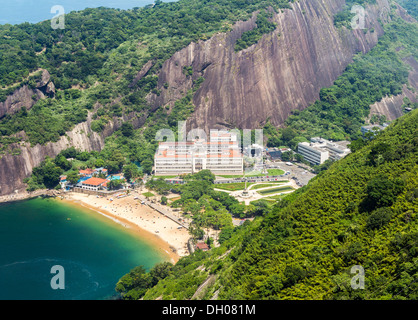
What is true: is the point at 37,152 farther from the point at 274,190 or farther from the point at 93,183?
the point at 274,190

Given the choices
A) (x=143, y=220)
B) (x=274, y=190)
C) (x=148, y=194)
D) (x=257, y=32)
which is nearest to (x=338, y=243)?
(x=143, y=220)

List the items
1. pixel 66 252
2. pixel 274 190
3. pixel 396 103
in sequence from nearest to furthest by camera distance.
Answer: pixel 66 252 < pixel 274 190 < pixel 396 103

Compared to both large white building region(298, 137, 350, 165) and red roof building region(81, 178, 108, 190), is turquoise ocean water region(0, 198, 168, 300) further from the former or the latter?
large white building region(298, 137, 350, 165)

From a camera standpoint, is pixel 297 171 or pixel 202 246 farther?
pixel 297 171

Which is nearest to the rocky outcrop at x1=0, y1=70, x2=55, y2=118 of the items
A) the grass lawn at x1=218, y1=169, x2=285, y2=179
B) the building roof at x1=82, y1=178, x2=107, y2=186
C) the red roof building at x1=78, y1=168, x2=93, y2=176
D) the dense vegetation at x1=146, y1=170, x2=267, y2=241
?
the red roof building at x1=78, y1=168, x2=93, y2=176

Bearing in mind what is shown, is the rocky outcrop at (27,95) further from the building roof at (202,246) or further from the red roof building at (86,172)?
the building roof at (202,246)

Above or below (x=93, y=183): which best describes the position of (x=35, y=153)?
above

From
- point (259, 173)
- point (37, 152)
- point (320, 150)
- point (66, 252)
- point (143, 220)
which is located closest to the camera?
point (66, 252)
